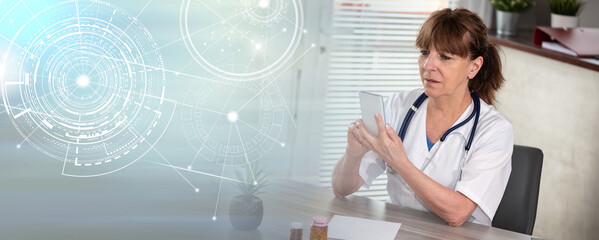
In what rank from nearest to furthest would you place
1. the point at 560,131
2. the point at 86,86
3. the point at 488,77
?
the point at 86,86
the point at 488,77
the point at 560,131

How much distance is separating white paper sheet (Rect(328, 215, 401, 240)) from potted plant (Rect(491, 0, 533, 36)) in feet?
6.74

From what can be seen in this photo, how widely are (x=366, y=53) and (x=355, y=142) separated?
1.54 m

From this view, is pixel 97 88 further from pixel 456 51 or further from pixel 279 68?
pixel 456 51

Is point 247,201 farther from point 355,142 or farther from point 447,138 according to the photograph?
point 447,138

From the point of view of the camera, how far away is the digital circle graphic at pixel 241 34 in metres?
0.93

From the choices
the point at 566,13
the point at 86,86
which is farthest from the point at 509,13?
the point at 86,86

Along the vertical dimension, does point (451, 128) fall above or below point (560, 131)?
above

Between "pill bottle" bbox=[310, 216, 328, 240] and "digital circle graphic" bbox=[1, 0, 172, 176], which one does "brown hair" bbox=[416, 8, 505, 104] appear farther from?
"digital circle graphic" bbox=[1, 0, 172, 176]

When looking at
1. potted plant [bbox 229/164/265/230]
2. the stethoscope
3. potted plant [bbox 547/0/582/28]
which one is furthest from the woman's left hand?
potted plant [bbox 547/0/582/28]

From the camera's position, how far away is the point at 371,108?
156cm

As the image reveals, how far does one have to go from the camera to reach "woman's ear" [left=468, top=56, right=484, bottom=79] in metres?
1.81

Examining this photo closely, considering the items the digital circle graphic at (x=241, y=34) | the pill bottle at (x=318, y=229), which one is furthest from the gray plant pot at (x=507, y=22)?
the digital circle graphic at (x=241, y=34)

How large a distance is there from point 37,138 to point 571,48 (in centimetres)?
247

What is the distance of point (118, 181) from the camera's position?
2.96 feet
